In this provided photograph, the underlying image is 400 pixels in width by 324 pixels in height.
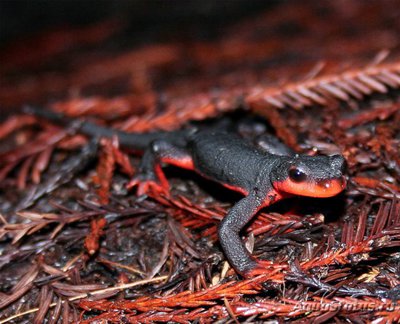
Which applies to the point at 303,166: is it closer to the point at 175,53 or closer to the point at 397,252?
the point at 397,252

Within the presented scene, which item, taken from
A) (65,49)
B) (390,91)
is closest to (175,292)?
(390,91)

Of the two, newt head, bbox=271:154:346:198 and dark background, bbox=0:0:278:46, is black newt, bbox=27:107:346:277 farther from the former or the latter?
dark background, bbox=0:0:278:46

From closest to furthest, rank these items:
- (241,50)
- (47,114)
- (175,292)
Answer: (175,292) → (47,114) → (241,50)

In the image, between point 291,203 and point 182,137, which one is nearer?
point 291,203

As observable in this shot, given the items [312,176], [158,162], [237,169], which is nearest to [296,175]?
[312,176]

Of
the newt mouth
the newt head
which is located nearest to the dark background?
the newt head

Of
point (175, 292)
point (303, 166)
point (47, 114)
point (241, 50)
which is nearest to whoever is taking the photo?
point (175, 292)

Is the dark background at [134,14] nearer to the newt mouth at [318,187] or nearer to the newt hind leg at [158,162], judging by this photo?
the newt hind leg at [158,162]

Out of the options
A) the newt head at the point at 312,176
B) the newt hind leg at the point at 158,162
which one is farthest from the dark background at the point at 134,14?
the newt head at the point at 312,176

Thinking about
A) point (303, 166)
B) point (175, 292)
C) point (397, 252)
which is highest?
point (303, 166)
